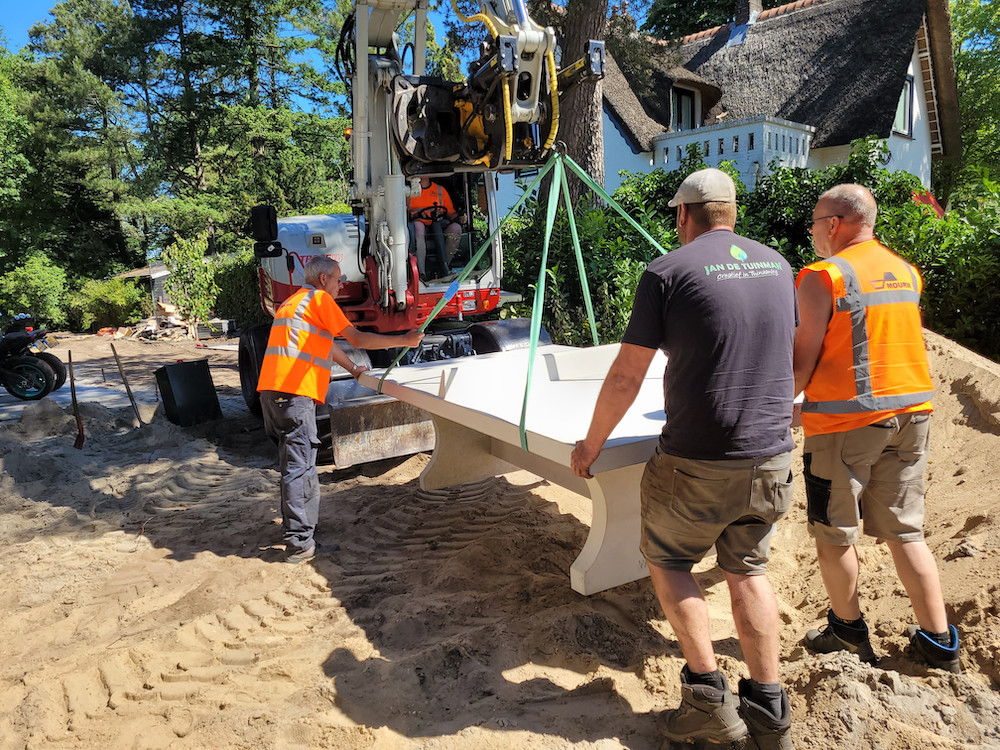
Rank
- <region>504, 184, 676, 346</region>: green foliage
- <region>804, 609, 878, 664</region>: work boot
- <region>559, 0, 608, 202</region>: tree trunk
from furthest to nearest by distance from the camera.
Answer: <region>559, 0, 608, 202</region>: tree trunk → <region>504, 184, 676, 346</region>: green foliage → <region>804, 609, 878, 664</region>: work boot

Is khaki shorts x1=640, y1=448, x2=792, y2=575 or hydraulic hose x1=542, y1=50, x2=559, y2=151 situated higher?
hydraulic hose x1=542, y1=50, x2=559, y2=151

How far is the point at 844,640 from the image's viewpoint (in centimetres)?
273

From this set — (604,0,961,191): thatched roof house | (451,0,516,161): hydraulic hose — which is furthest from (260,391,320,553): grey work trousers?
(604,0,961,191): thatched roof house

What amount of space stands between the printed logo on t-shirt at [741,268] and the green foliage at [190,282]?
59.8ft

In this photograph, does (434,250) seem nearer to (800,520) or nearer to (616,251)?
(616,251)

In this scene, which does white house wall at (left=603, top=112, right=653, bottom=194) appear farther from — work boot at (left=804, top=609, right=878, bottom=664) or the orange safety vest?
work boot at (left=804, top=609, right=878, bottom=664)

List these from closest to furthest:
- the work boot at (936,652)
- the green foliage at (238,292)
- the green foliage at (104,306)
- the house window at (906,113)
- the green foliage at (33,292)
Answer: the work boot at (936,652) < the house window at (906,113) < the green foliage at (238,292) < the green foliage at (33,292) < the green foliage at (104,306)

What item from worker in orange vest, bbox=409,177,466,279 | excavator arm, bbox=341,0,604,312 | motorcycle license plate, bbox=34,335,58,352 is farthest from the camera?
motorcycle license plate, bbox=34,335,58,352

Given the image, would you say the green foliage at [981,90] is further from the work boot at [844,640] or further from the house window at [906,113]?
the work boot at [844,640]

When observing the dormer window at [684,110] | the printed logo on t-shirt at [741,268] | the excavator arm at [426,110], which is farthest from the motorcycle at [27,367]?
the dormer window at [684,110]

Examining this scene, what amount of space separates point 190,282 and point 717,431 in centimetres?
1889

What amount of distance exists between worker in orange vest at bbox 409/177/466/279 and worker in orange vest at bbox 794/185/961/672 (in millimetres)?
4285

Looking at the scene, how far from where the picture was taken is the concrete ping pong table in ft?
9.61

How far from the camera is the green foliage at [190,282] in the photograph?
18391 millimetres
